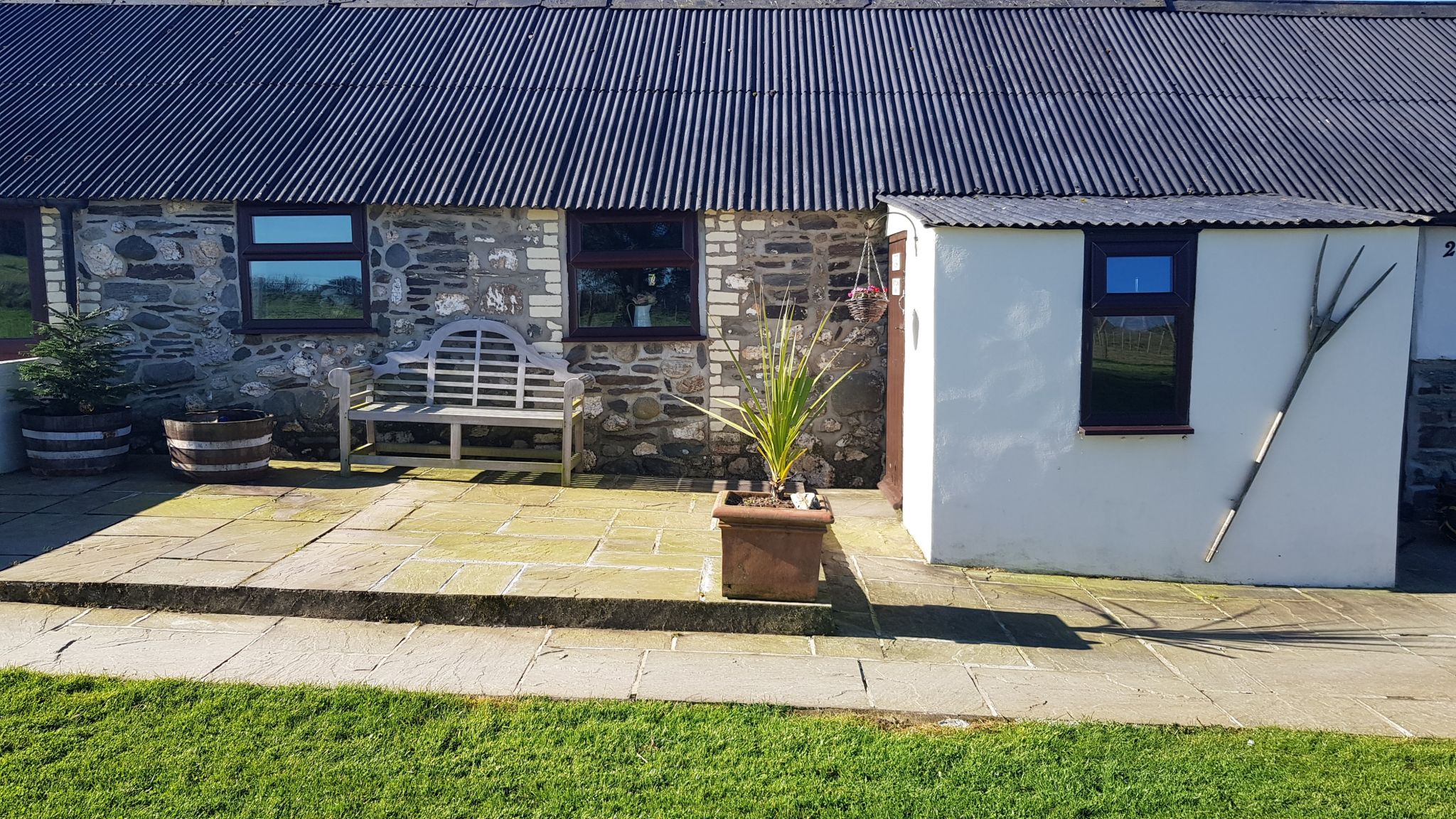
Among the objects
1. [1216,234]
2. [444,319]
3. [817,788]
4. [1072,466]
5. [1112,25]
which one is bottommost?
[817,788]

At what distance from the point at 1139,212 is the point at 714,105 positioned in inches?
169

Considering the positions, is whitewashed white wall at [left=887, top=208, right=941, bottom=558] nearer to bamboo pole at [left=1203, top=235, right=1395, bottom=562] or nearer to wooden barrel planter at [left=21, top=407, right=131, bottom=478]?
bamboo pole at [left=1203, top=235, right=1395, bottom=562]

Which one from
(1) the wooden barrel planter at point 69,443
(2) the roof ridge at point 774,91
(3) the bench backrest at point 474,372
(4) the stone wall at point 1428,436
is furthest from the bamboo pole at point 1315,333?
(1) the wooden barrel planter at point 69,443

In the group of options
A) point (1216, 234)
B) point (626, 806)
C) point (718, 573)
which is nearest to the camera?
point (626, 806)

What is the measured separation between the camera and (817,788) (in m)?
3.29

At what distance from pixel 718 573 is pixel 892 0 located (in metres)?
7.88

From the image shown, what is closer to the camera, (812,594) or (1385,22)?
(812,594)

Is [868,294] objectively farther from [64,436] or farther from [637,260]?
[64,436]

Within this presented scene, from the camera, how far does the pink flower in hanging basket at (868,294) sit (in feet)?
22.7

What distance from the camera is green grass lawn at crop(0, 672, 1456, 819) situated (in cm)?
316

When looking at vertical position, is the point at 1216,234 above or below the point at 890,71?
below

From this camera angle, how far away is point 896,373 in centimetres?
722

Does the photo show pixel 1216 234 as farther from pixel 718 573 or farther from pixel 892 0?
pixel 892 0

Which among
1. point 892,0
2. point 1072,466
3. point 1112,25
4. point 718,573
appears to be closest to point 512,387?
point 718,573
